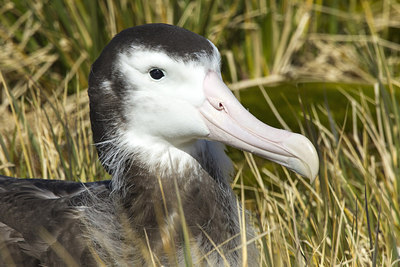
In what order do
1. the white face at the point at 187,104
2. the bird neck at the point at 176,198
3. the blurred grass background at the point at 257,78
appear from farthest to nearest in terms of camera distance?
the blurred grass background at the point at 257,78 → the bird neck at the point at 176,198 → the white face at the point at 187,104

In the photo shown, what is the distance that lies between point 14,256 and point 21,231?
10 cm

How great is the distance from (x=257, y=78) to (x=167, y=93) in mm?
2425

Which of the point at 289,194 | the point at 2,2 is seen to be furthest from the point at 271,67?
the point at 289,194

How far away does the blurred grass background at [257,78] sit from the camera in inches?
106

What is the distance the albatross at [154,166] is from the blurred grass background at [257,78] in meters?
0.53

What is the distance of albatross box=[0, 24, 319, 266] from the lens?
5.96 ft

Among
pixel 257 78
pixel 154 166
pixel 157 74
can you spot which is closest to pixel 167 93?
pixel 157 74

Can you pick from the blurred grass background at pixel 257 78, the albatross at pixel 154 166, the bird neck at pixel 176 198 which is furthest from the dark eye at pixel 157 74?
the blurred grass background at pixel 257 78

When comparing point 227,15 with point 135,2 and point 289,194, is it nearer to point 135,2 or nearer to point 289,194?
point 135,2

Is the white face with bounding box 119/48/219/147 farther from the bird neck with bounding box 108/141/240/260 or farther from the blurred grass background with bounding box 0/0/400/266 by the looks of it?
the blurred grass background with bounding box 0/0/400/266

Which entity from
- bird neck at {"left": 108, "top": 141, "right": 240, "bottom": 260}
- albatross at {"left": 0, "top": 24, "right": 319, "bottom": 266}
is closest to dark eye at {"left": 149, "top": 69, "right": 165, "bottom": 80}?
albatross at {"left": 0, "top": 24, "right": 319, "bottom": 266}

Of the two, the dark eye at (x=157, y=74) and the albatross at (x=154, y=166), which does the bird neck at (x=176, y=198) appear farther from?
the dark eye at (x=157, y=74)

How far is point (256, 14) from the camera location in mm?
4254

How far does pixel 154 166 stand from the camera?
76.7 inches
